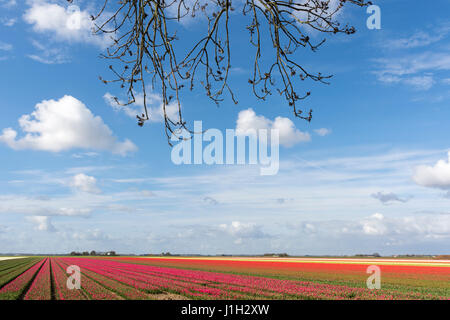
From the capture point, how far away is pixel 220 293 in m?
16.6

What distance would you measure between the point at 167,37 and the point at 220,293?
14.3 meters

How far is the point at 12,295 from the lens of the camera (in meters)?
17.0

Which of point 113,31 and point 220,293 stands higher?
point 113,31
